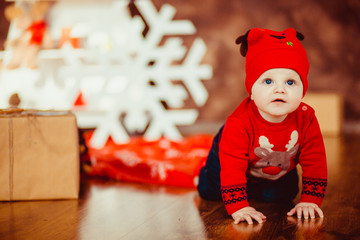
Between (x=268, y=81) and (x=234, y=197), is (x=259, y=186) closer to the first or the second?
(x=234, y=197)

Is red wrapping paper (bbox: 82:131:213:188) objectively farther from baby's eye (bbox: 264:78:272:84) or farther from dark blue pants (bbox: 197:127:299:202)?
baby's eye (bbox: 264:78:272:84)

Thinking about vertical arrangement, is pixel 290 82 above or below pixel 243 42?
below

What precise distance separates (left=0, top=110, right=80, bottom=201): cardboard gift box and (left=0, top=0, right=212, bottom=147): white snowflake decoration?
142cm

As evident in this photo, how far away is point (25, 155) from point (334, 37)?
235 cm

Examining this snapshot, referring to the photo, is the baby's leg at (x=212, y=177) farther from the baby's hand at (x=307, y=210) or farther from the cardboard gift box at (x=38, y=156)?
the cardboard gift box at (x=38, y=156)

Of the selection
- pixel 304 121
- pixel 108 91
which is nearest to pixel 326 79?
pixel 108 91

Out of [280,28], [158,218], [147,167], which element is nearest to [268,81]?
[158,218]

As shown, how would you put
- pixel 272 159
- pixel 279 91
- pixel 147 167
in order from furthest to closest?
1. pixel 147 167
2. pixel 272 159
3. pixel 279 91

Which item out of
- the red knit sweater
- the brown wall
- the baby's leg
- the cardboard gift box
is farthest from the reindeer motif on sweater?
the brown wall

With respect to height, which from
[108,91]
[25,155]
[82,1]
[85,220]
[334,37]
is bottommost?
[85,220]

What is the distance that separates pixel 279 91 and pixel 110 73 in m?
1.90

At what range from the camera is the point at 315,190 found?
3.03 ft

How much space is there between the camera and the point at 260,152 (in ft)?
3.00

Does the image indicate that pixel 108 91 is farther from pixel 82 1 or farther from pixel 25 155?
pixel 25 155
